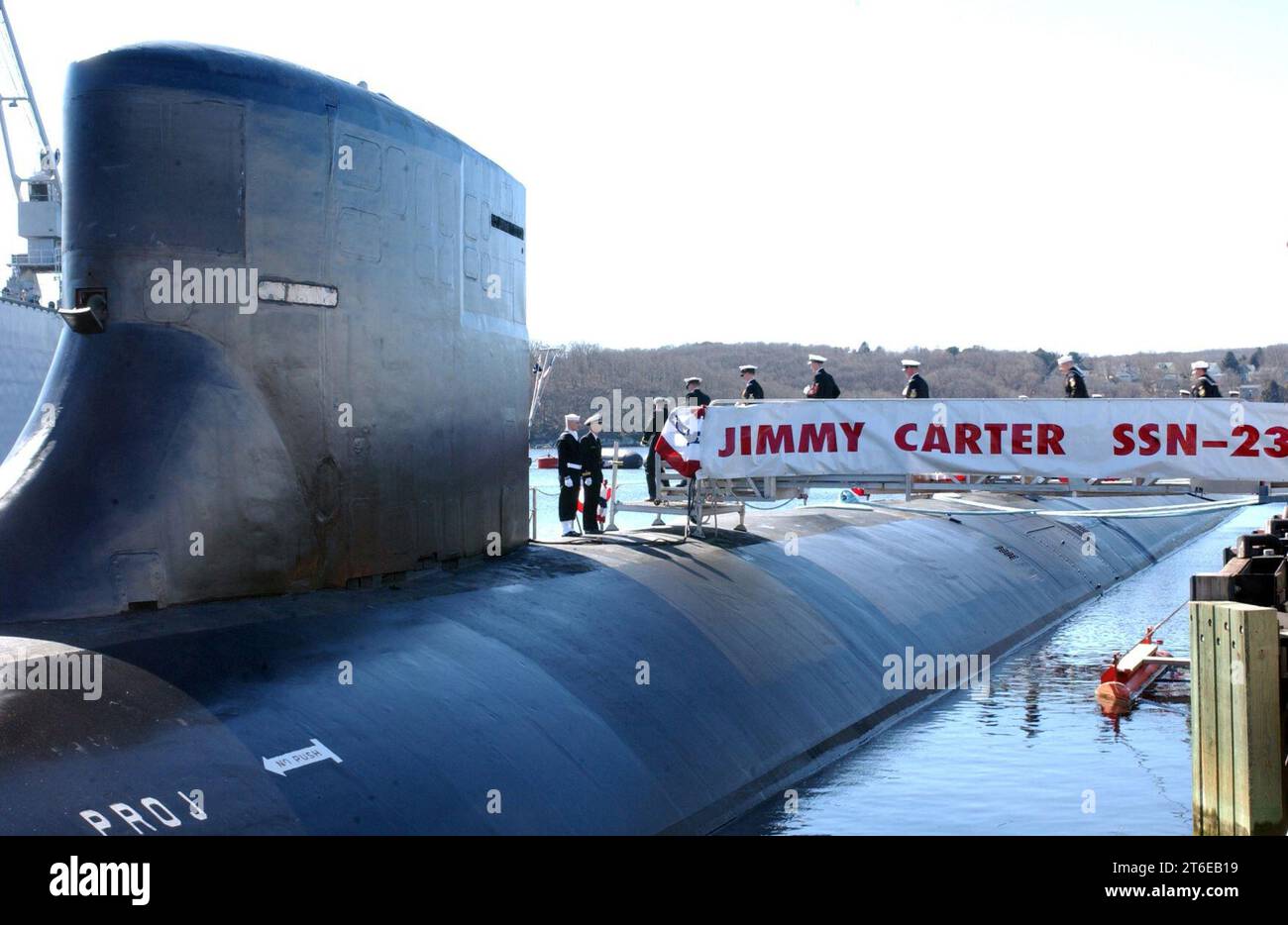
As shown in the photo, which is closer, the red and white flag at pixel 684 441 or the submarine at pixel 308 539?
the submarine at pixel 308 539

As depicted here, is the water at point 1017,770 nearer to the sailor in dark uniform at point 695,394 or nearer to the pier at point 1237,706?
the pier at point 1237,706

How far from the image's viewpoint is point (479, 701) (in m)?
7.97

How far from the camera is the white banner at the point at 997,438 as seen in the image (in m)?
14.4

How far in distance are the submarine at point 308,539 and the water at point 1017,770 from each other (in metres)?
→ 0.46

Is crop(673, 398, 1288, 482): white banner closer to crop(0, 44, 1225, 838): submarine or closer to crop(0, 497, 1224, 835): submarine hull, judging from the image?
crop(0, 497, 1224, 835): submarine hull

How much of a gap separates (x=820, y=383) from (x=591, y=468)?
11.4 feet

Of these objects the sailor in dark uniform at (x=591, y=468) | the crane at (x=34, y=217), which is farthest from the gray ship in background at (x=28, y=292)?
the sailor in dark uniform at (x=591, y=468)

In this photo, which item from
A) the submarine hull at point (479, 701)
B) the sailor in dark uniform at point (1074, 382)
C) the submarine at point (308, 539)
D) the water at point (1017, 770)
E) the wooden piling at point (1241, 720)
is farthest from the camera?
the sailor in dark uniform at point (1074, 382)

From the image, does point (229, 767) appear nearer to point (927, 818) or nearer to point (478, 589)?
point (478, 589)

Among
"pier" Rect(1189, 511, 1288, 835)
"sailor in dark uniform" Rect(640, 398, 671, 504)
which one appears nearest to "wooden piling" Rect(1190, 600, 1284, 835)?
"pier" Rect(1189, 511, 1288, 835)

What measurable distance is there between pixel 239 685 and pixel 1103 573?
2157 cm

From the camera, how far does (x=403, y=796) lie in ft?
21.7

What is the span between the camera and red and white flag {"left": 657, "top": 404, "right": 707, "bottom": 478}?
15.2 metres
